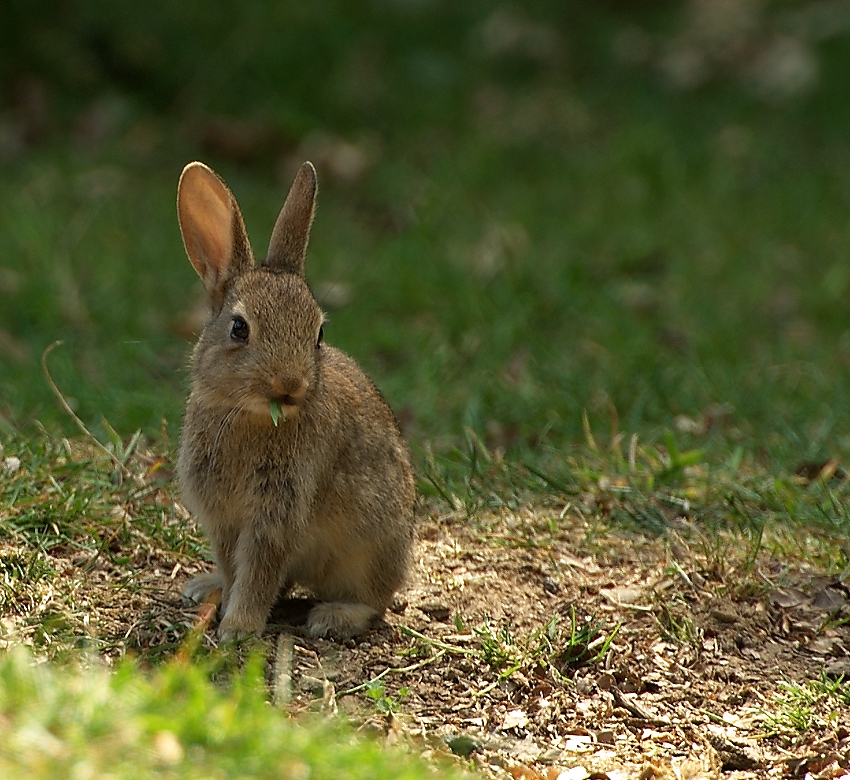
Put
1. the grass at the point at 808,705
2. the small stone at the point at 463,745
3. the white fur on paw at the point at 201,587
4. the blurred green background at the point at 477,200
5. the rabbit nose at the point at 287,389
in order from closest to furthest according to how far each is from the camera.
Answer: the small stone at the point at 463,745
the rabbit nose at the point at 287,389
the grass at the point at 808,705
the white fur on paw at the point at 201,587
the blurred green background at the point at 477,200

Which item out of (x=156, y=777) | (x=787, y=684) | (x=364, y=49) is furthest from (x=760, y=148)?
(x=156, y=777)

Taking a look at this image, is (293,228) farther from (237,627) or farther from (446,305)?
(446,305)

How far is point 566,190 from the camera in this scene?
364 inches

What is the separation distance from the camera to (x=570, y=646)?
430cm

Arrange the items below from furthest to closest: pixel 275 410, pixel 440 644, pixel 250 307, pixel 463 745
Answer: pixel 440 644 < pixel 250 307 < pixel 275 410 < pixel 463 745

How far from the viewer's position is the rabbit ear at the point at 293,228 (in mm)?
4414

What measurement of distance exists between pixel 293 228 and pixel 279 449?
750 millimetres

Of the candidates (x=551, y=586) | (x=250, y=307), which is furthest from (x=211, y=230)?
(x=551, y=586)

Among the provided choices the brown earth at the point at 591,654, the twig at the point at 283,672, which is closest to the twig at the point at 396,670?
the brown earth at the point at 591,654

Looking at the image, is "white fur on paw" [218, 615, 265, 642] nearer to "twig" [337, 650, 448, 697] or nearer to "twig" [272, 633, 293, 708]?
"twig" [272, 633, 293, 708]

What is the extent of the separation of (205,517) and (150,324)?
2997 millimetres

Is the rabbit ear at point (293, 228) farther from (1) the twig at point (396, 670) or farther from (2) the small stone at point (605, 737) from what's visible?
(2) the small stone at point (605, 737)

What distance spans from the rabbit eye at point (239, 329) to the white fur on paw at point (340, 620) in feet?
3.10

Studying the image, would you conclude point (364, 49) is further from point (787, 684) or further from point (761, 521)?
point (787, 684)
